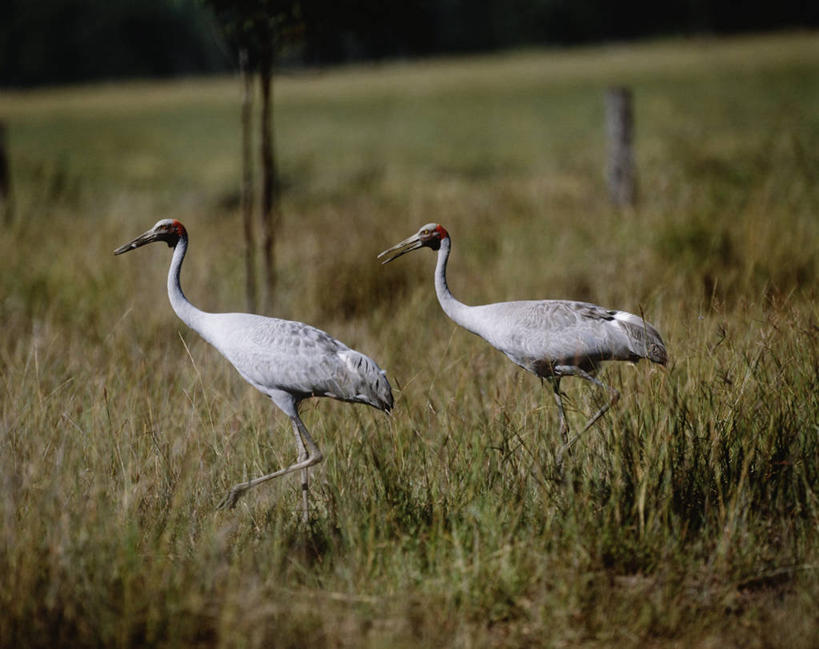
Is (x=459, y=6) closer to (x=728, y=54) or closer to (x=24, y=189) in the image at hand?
(x=728, y=54)

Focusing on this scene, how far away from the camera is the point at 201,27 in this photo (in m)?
73.2

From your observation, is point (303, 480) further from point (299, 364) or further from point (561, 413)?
point (561, 413)

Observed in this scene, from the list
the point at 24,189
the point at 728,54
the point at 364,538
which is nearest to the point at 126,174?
the point at 24,189

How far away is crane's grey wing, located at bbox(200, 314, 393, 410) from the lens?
13.4ft

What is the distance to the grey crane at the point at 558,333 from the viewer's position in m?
4.34

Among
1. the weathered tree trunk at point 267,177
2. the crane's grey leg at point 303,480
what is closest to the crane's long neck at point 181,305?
the crane's grey leg at point 303,480

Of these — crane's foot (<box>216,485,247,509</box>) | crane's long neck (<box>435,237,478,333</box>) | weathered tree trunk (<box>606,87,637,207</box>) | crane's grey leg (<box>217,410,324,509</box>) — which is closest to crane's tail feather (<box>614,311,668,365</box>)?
crane's long neck (<box>435,237,478,333</box>)

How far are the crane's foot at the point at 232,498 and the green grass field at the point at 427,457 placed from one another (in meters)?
0.06

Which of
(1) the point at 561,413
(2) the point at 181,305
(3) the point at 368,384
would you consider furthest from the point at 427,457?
(2) the point at 181,305

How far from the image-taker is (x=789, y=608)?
3.20 m

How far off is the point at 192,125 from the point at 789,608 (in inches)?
1500

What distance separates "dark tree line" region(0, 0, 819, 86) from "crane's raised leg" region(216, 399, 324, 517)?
59.9m

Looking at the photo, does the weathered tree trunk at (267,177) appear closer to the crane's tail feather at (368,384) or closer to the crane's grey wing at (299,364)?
the crane's grey wing at (299,364)

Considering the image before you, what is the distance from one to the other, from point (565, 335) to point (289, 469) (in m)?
1.48
